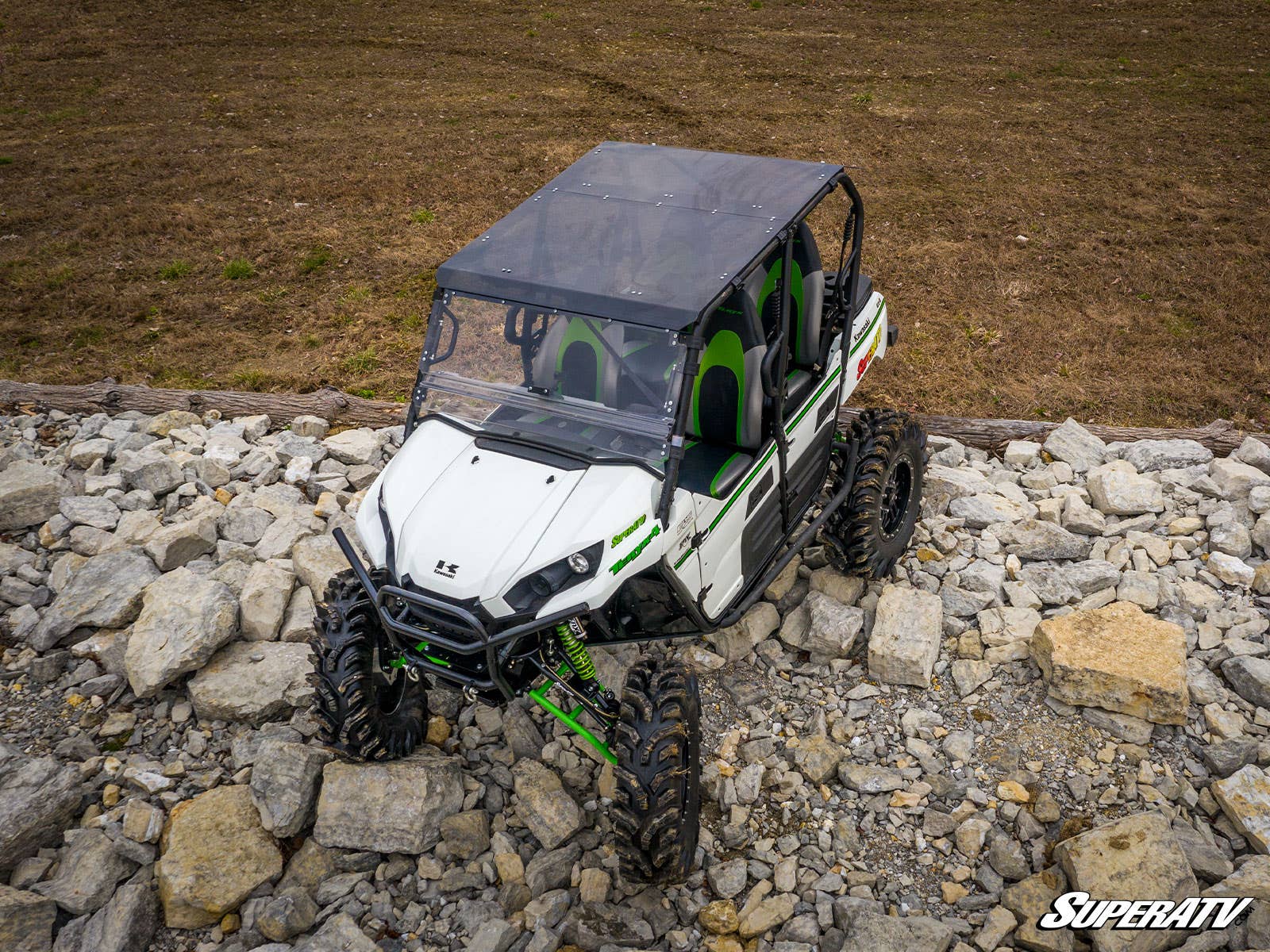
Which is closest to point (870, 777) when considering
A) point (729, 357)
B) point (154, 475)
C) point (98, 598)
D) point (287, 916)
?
point (729, 357)

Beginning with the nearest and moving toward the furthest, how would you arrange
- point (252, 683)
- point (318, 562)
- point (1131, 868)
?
point (1131, 868) → point (252, 683) → point (318, 562)

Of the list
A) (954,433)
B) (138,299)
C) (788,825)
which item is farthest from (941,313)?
(138,299)

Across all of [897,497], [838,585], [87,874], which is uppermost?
[897,497]

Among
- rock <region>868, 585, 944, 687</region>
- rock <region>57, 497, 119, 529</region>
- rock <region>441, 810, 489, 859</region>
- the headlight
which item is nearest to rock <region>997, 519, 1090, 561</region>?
rock <region>868, 585, 944, 687</region>

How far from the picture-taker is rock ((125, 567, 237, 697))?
4.99 metres

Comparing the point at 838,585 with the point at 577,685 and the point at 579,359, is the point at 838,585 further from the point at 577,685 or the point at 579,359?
the point at 579,359

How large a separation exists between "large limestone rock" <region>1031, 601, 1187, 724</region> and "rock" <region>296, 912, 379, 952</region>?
3559 millimetres

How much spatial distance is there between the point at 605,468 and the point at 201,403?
465 cm

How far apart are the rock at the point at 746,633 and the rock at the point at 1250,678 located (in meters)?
2.37

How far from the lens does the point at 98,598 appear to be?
216 inches

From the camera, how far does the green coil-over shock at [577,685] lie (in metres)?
4.24

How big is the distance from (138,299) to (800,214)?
745cm

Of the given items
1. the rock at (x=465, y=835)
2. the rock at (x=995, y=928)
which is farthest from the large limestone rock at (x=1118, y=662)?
the rock at (x=465, y=835)

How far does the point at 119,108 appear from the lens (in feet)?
47.5
